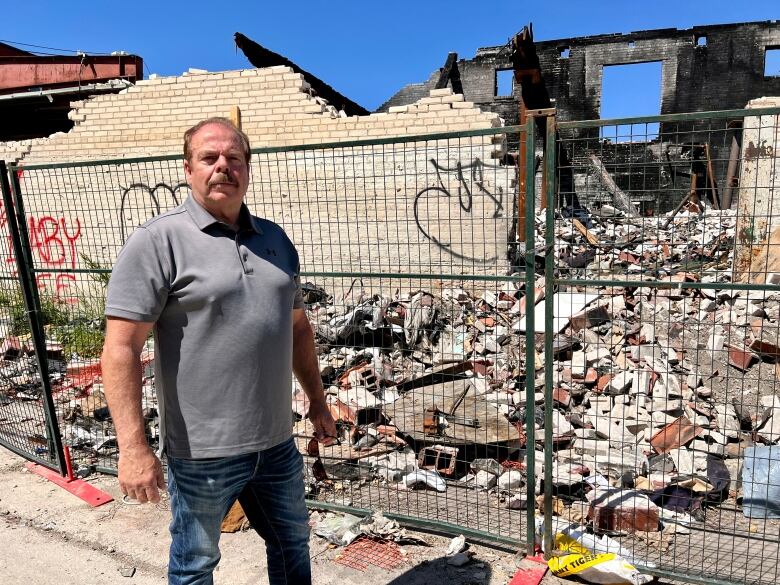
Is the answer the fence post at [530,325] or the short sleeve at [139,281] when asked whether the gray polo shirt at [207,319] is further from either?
the fence post at [530,325]

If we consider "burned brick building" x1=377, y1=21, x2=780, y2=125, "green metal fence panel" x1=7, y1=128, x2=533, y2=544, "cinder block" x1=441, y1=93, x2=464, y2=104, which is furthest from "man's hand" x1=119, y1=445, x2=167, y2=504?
"burned brick building" x1=377, y1=21, x2=780, y2=125

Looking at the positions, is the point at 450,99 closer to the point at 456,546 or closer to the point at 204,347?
the point at 456,546

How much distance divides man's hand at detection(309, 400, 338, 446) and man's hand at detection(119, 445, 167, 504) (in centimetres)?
76

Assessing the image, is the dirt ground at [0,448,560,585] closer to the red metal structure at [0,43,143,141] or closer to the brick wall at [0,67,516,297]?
the brick wall at [0,67,516,297]

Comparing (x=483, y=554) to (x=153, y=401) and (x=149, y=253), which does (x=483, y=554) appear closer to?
(x=149, y=253)

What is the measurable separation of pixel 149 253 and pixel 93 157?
9.27m

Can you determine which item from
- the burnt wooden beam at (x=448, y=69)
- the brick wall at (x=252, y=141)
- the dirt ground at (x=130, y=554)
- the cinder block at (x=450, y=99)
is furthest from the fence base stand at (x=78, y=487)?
the burnt wooden beam at (x=448, y=69)

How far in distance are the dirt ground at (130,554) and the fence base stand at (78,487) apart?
0.17 ft

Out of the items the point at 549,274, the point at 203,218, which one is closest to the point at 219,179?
the point at 203,218

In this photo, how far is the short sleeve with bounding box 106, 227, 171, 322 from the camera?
5.57 ft

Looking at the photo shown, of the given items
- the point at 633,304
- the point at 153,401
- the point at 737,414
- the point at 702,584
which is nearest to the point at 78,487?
the point at 153,401

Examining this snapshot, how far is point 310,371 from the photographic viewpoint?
2385 millimetres

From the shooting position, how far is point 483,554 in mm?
2949

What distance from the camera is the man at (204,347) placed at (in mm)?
1736
